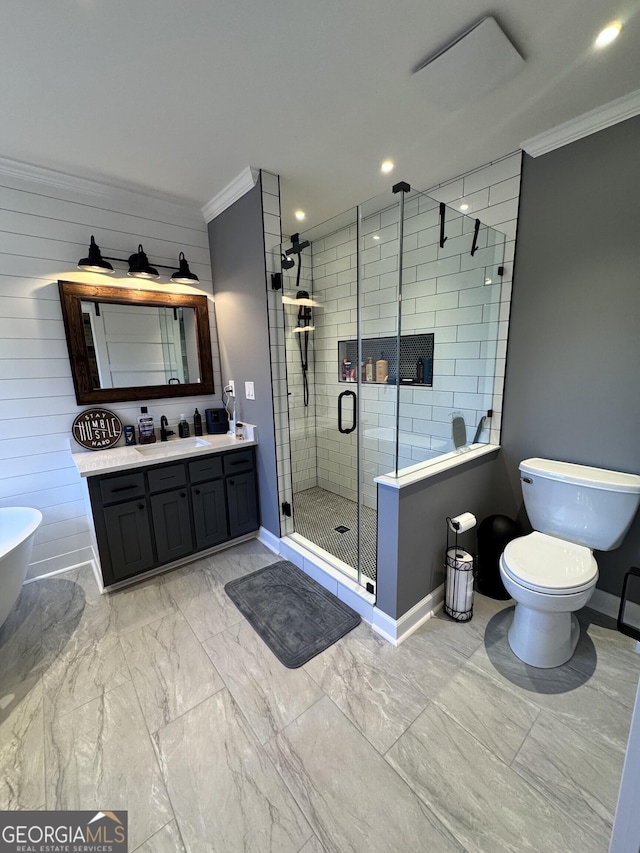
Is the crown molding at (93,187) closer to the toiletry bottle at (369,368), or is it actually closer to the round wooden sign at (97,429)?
the round wooden sign at (97,429)

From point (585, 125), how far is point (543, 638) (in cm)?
260

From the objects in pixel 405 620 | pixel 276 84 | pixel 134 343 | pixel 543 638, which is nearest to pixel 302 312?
pixel 134 343

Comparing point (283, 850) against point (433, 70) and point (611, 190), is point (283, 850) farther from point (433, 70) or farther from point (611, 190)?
point (611, 190)

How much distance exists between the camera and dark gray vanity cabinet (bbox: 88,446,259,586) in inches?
84.7

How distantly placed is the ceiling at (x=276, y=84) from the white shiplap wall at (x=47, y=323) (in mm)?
225

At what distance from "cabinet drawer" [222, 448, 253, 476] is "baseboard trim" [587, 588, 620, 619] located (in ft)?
7.98

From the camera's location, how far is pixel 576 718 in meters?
1.40

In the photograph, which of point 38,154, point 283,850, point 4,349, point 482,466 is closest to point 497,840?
point 283,850

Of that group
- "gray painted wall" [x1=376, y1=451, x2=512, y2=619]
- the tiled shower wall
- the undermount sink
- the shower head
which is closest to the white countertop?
the undermount sink

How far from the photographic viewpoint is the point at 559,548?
177 cm

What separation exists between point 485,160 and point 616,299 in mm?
1189

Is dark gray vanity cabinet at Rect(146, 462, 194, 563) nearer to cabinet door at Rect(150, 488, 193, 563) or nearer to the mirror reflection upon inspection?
cabinet door at Rect(150, 488, 193, 563)

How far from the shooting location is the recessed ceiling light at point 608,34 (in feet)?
4.10

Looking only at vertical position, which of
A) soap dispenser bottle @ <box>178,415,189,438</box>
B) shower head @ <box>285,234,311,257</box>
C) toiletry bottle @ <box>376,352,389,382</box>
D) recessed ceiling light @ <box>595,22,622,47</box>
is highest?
recessed ceiling light @ <box>595,22,622,47</box>
